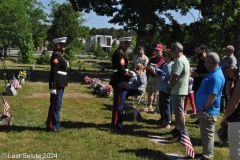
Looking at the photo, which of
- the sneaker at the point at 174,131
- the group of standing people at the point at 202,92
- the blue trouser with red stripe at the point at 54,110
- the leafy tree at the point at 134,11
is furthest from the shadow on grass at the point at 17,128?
the leafy tree at the point at 134,11

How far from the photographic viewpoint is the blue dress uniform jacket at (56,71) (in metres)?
6.39

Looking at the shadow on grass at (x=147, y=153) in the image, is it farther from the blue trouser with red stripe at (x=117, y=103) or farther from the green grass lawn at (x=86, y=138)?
the blue trouser with red stripe at (x=117, y=103)

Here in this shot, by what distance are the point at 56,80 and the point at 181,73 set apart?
8.23 ft

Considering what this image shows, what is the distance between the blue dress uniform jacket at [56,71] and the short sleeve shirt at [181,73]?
227cm

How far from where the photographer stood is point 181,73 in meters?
6.04

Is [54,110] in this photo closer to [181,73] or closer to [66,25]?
[181,73]

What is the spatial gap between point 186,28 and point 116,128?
1538 cm

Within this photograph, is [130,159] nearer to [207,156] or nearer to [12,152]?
[207,156]

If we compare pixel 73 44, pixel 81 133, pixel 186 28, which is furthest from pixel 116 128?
pixel 73 44

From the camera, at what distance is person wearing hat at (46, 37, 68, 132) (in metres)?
6.41

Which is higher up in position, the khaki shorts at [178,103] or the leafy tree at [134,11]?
the leafy tree at [134,11]

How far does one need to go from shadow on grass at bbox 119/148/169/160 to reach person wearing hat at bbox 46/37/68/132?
5.66 feet

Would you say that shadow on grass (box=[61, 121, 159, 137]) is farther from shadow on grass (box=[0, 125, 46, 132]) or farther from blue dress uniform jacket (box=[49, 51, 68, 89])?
blue dress uniform jacket (box=[49, 51, 68, 89])

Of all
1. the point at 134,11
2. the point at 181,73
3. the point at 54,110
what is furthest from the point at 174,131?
the point at 134,11
